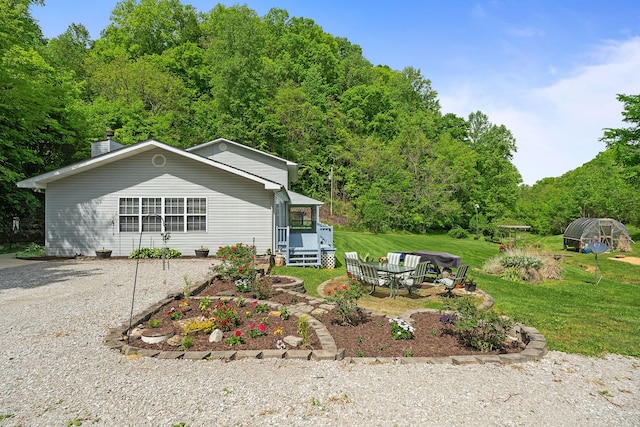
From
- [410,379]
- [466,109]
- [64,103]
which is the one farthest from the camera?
[466,109]

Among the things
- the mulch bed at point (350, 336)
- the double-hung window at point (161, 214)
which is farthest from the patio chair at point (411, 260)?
the double-hung window at point (161, 214)

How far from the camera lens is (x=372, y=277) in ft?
30.9

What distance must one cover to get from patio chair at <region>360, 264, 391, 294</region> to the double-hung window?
7653 mm

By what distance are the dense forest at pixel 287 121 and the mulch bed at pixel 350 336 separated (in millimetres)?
18770

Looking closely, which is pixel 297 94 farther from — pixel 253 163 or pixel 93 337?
pixel 93 337

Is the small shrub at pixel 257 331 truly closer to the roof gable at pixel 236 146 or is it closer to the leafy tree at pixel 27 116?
the roof gable at pixel 236 146

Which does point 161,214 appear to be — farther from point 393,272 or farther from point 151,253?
point 393,272

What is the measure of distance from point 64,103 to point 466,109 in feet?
152

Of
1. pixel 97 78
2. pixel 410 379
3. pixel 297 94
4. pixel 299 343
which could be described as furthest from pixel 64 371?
pixel 297 94

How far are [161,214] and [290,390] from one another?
12.0m

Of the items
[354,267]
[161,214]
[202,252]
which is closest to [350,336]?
[354,267]

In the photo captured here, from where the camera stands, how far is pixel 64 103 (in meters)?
21.9

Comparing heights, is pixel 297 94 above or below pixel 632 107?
above

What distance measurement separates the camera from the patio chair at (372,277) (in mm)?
9289
